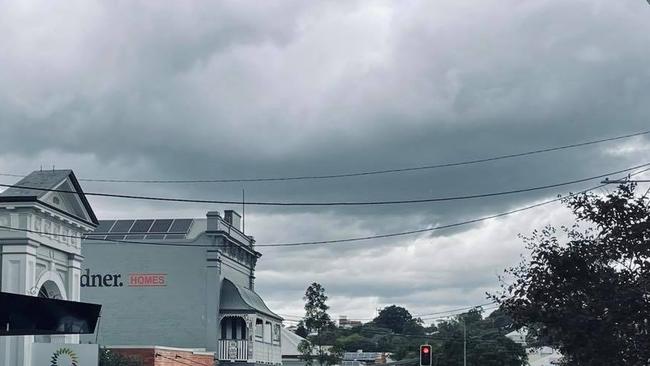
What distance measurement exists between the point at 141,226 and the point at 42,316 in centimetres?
3447

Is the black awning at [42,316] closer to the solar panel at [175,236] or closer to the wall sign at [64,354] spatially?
the wall sign at [64,354]

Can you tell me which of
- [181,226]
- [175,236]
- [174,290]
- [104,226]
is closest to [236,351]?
[174,290]

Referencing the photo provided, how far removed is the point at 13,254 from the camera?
107 ft

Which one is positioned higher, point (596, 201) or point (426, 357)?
point (596, 201)

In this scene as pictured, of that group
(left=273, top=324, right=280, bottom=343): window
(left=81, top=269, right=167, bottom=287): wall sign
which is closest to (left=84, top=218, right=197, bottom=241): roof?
(left=81, top=269, right=167, bottom=287): wall sign

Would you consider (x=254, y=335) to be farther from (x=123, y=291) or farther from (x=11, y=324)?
(x=11, y=324)

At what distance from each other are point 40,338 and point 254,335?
19149 mm

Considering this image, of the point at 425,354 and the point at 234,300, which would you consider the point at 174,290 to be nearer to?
the point at 234,300

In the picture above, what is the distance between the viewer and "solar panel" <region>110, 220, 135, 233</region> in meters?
54.2

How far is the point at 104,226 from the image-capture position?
180 ft

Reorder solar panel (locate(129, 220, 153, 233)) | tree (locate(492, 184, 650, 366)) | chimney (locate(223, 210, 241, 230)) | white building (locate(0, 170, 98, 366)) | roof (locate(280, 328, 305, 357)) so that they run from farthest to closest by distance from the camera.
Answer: roof (locate(280, 328, 305, 357)) → chimney (locate(223, 210, 241, 230)) → solar panel (locate(129, 220, 153, 233)) → white building (locate(0, 170, 98, 366)) → tree (locate(492, 184, 650, 366))

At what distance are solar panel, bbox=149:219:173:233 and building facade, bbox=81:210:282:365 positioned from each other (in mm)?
65

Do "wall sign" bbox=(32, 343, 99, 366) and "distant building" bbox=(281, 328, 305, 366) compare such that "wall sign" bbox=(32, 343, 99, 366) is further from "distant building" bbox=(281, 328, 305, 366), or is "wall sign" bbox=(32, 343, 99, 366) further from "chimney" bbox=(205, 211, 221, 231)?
"distant building" bbox=(281, 328, 305, 366)

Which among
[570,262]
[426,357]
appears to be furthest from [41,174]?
[570,262]
